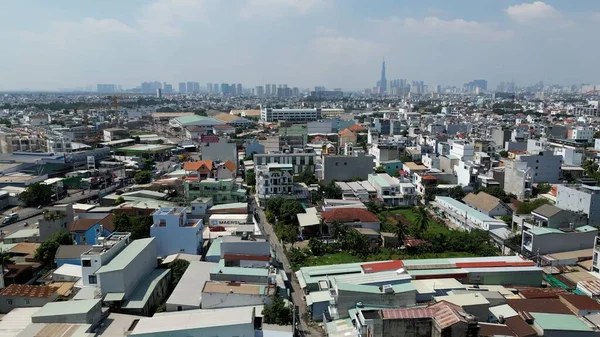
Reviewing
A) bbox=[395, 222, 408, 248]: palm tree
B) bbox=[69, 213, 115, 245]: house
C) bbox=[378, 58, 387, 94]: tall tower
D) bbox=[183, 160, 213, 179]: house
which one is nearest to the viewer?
bbox=[69, 213, 115, 245]: house

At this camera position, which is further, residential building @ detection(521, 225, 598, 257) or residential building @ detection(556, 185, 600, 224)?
residential building @ detection(556, 185, 600, 224)

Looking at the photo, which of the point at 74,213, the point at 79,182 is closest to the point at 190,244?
the point at 74,213

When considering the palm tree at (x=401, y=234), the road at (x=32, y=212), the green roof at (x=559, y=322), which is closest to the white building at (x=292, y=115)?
the road at (x=32, y=212)

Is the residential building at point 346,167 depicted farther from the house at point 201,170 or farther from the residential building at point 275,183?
the house at point 201,170

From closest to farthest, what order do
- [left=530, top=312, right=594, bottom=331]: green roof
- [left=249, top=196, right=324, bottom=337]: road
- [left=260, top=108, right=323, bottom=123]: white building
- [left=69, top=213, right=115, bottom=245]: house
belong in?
[left=530, top=312, right=594, bottom=331]: green roof
[left=249, top=196, right=324, bottom=337]: road
[left=69, top=213, right=115, bottom=245]: house
[left=260, top=108, right=323, bottom=123]: white building

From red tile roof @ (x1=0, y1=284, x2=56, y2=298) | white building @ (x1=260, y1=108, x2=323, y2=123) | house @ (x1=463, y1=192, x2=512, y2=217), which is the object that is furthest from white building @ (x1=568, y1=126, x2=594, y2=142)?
red tile roof @ (x1=0, y1=284, x2=56, y2=298)

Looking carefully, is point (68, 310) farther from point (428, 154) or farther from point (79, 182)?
point (428, 154)

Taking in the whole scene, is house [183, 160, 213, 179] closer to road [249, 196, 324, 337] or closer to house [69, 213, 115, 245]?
road [249, 196, 324, 337]
